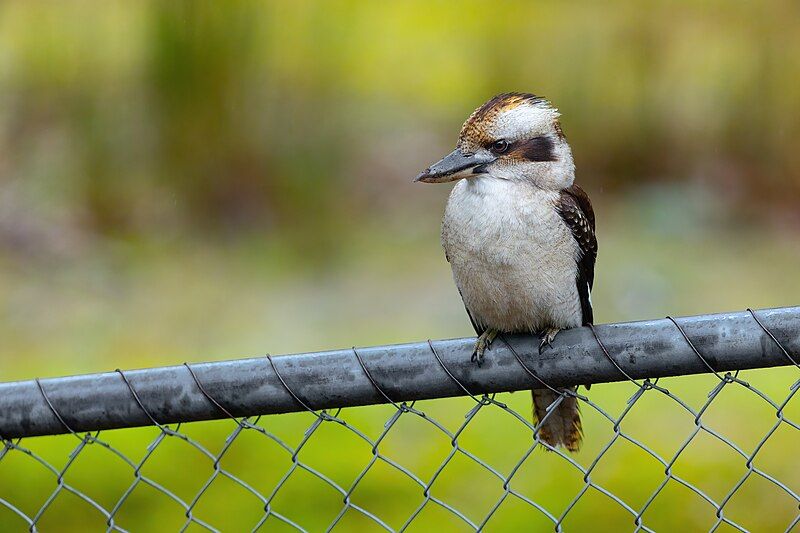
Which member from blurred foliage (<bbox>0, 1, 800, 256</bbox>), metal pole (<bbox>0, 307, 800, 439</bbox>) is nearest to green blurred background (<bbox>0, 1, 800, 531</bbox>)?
blurred foliage (<bbox>0, 1, 800, 256</bbox>)

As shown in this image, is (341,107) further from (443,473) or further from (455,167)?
(455,167)

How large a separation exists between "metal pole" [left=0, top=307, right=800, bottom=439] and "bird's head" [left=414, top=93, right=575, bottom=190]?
22.1 inches

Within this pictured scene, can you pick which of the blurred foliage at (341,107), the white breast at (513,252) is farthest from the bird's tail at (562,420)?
the blurred foliage at (341,107)

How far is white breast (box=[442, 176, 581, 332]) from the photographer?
6.22 feet

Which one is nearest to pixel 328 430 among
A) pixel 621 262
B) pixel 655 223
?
pixel 621 262

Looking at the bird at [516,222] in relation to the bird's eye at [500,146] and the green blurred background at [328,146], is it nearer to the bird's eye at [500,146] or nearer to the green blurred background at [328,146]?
the bird's eye at [500,146]

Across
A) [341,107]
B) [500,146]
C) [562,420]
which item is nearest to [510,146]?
Result: [500,146]

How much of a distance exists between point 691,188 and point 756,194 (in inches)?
11.3

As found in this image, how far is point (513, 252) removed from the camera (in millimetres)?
1896

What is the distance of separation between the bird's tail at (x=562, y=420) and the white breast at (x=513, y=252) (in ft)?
0.49

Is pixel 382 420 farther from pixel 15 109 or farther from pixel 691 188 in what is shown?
pixel 15 109

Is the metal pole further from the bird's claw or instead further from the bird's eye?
the bird's eye

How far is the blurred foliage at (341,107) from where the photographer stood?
16.2 ft

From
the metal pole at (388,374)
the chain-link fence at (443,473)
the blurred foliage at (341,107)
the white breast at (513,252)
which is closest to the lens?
the metal pole at (388,374)
